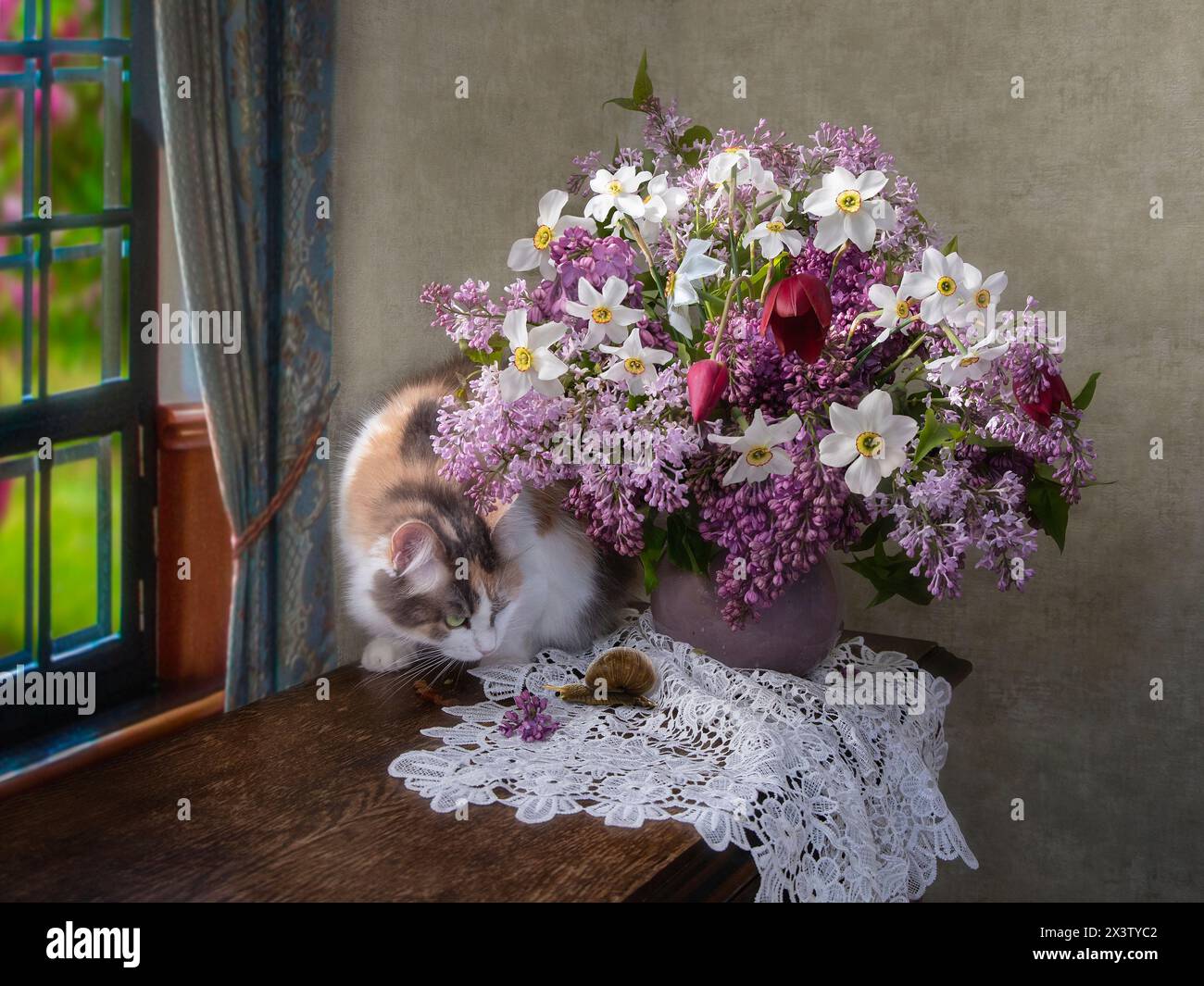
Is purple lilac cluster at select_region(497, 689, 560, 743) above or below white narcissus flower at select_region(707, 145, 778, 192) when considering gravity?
below

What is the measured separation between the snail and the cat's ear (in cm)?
19

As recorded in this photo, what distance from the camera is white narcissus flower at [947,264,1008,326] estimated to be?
945 mm

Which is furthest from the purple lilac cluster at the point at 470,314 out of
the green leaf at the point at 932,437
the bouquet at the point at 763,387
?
the green leaf at the point at 932,437

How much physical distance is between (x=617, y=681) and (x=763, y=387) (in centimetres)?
38

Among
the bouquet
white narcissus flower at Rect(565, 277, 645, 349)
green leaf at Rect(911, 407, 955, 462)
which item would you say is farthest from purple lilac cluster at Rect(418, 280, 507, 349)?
green leaf at Rect(911, 407, 955, 462)

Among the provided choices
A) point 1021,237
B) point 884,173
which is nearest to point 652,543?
point 884,173

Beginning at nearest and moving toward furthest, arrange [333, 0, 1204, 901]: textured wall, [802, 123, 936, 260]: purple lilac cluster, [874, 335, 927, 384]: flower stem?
[874, 335, 927, 384]: flower stem, [802, 123, 936, 260]: purple lilac cluster, [333, 0, 1204, 901]: textured wall

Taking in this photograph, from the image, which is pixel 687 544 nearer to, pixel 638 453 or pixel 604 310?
pixel 638 453

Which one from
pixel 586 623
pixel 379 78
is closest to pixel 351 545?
pixel 586 623

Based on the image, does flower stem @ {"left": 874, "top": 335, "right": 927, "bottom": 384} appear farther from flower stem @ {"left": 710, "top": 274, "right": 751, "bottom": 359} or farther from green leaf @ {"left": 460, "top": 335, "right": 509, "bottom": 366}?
green leaf @ {"left": 460, "top": 335, "right": 509, "bottom": 366}

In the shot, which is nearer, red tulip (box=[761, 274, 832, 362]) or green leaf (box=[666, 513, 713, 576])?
red tulip (box=[761, 274, 832, 362])

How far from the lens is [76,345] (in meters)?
1.81

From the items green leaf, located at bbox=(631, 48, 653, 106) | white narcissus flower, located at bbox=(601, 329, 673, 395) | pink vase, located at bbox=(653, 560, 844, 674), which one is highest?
green leaf, located at bbox=(631, 48, 653, 106)

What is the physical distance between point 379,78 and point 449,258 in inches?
13.4
